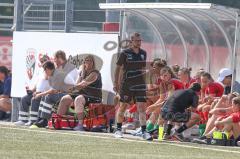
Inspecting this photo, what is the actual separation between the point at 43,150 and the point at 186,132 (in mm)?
5138

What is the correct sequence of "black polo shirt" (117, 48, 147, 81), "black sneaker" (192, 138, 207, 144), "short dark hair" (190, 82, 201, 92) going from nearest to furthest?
1. "black sneaker" (192, 138, 207, 144)
2. "short dark hair" (190, 82, 201, 92)
3. "black polo shirt" (117, 48, 147, 81)

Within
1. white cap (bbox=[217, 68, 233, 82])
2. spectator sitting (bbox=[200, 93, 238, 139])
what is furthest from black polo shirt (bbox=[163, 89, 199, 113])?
white cap (bbox=[217, 68, 233, 82])

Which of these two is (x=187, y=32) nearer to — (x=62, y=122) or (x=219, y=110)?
(x=219, y=110)

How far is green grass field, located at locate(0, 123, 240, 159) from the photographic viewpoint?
15.8 meters

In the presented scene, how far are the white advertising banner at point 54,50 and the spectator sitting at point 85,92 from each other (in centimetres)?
31

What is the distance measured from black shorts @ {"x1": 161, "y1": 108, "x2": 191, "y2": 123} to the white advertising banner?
8.46 feet

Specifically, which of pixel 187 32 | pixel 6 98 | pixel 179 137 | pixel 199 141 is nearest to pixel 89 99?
pixel 187 32

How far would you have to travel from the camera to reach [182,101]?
2031 cm

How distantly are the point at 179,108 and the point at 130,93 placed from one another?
44.0 inches

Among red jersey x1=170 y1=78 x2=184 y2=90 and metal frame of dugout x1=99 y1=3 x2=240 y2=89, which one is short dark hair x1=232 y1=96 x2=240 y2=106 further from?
red jersey x1=170 y1=78 x2=184 y2=90

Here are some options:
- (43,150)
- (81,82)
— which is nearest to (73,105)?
(81,82)

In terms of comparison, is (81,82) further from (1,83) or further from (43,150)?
(43,150)

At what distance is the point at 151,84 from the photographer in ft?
73.1

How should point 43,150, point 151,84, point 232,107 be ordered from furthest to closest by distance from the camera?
point 151,84, point 232,107, point 43,150
